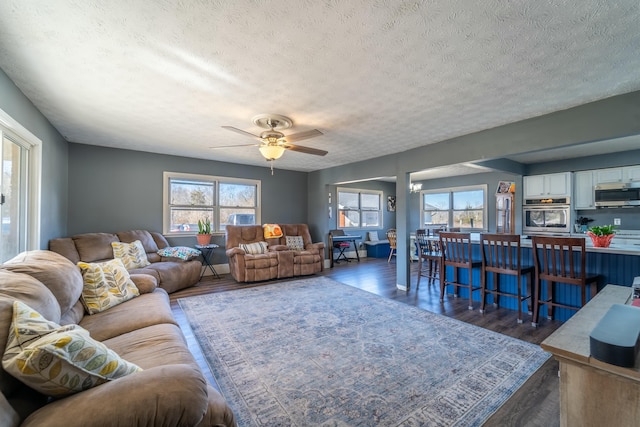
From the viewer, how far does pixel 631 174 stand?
15.2ft

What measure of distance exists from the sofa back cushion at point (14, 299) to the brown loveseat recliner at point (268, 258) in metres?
3.46

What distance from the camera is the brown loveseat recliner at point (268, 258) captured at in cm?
504

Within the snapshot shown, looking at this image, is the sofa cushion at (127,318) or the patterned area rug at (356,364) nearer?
the patterned area rug at (356,364)

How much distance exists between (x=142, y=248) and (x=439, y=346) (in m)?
4.58

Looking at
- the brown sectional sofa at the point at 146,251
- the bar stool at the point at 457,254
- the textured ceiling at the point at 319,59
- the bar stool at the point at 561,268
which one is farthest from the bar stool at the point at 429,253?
the brown sectional sofa at the point at 146,251

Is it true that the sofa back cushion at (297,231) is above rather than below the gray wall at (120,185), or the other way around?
below

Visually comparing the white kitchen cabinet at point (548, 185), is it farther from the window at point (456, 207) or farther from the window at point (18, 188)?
the window at point (18, 188)

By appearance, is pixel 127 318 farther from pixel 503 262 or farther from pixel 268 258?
pixel 503 262

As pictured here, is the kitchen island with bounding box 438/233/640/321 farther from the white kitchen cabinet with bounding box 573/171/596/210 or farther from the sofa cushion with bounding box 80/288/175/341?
the sofa cushion with bounding box 80/288/175/341

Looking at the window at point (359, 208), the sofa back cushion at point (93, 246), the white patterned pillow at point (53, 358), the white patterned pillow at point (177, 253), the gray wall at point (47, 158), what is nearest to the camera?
the white patterned pillow at point (53, 358)

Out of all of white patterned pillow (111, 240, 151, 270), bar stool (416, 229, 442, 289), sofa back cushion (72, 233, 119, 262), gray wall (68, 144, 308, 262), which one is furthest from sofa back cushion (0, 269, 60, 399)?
bar stool (416, 229, 442, 289)

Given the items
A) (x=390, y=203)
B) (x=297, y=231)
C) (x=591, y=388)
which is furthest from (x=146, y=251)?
(x=390, y=203)

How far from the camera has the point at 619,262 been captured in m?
3.01

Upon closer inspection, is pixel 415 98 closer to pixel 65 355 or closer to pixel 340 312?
pixel 340 312
